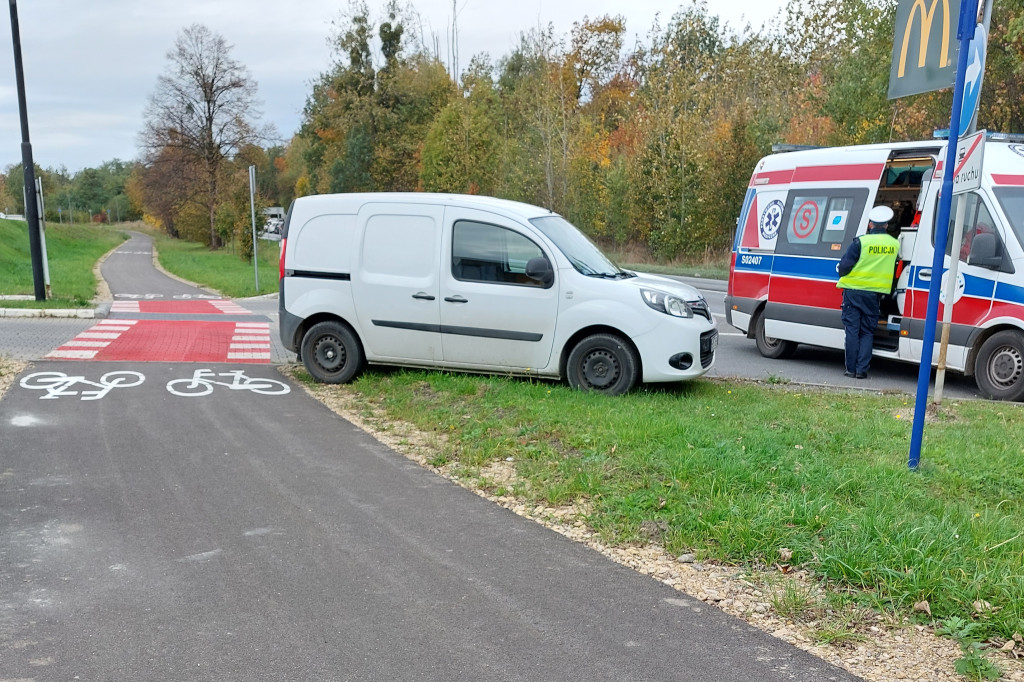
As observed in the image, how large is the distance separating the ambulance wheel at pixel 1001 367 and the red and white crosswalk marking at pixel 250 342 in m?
8.83

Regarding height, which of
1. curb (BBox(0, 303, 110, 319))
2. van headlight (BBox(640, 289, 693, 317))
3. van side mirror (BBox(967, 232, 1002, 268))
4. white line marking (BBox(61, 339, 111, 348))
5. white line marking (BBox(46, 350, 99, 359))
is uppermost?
van side mirror (BBox(967, 232, 1002, 268))

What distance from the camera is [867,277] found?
10.1 metres

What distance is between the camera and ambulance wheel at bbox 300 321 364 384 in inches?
379

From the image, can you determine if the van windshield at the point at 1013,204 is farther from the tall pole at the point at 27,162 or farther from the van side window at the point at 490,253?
the tall pole at the point at 27,162

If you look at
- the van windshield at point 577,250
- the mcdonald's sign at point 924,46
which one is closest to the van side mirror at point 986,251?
the mcdonald's sign at point 924,46

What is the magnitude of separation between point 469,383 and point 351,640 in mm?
5049

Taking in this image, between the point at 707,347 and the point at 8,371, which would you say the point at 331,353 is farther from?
the point at 707,347

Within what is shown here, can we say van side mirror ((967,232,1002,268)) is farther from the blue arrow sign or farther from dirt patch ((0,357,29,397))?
dirt patch ((0,357,29,397))

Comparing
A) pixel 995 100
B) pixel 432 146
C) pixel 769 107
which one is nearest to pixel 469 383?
pixel 995 100

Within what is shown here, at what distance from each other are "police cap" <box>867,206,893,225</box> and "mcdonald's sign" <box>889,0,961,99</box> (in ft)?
10.0

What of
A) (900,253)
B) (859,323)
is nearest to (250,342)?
(859,323)

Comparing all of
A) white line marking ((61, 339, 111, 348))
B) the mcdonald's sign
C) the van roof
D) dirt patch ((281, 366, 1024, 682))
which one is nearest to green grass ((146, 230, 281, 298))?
white line marking ((61, 339, 111, 348))

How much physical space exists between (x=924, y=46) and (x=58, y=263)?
40933mm

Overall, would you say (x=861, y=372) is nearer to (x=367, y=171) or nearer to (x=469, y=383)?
(x=469, y=383)
